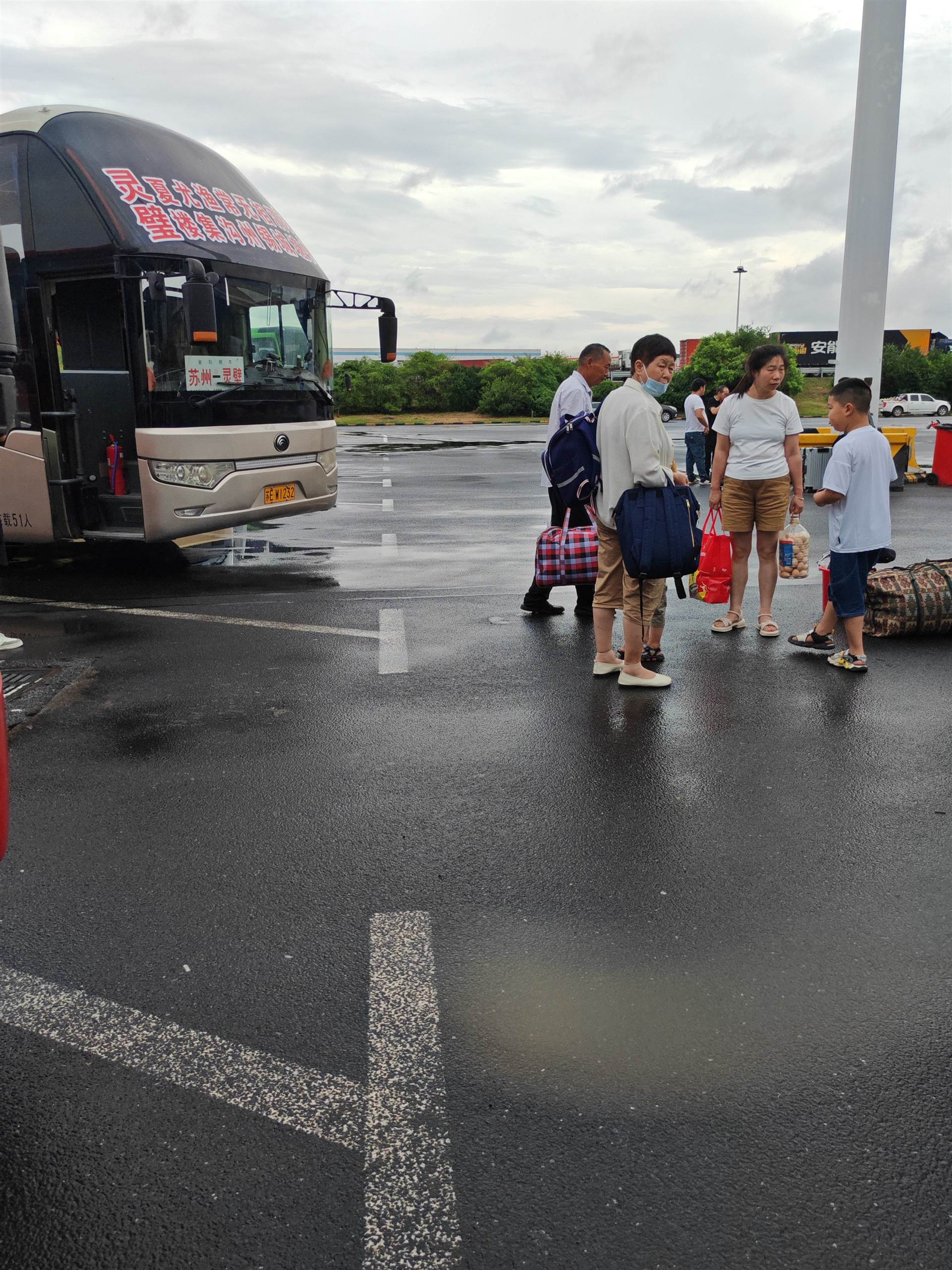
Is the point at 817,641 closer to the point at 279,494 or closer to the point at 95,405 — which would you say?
the point at 279,494

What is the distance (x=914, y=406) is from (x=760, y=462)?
6277cm

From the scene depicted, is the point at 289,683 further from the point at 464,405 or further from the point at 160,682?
the point at 464,405

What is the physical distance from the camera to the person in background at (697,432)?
16672 mm

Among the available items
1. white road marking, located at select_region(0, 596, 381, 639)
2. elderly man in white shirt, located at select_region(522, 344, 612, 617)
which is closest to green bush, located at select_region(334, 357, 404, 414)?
white road marking, located at select_region(0, 596, 381, 639)

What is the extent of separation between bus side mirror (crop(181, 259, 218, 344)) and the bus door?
0.74 meters

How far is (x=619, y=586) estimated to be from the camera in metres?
6.18

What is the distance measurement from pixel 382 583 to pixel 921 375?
77125mm

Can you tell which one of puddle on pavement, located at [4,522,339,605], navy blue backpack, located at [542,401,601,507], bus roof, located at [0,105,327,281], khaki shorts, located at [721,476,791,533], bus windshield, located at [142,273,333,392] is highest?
bus roof, located at [0,105,327,281]

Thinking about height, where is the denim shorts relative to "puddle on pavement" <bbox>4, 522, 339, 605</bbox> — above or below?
above

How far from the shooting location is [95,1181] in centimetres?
239

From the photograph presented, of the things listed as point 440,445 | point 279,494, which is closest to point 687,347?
point 440,445

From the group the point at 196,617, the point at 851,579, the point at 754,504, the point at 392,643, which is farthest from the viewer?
the point at 196,617

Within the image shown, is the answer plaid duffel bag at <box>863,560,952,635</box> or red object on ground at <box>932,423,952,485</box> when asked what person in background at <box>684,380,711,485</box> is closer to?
red object on ground at <box>932,423,952,485</box>

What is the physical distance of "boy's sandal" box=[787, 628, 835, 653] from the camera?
23.0 ft
